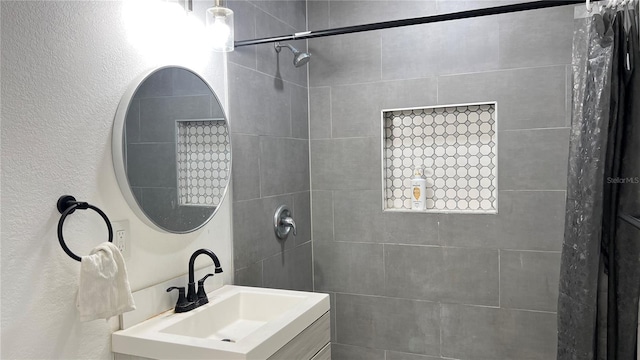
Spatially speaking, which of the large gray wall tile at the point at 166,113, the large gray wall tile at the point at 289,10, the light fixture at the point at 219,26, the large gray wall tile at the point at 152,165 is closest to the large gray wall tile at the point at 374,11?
the large gray wall tile at the point at 289,10

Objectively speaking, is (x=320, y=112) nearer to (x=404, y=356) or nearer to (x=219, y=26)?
(x=219, y=26)

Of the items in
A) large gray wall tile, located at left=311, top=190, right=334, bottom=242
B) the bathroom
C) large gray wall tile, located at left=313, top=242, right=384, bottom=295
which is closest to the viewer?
the bathroom

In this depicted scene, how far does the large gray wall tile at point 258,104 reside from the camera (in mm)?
2234

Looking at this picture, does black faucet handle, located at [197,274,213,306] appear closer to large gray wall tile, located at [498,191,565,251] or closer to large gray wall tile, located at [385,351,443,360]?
large gray wall tile, located at [385,351,443,360]

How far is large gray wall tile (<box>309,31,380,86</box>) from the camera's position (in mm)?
2773

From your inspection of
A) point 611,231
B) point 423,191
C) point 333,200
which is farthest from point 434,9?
point 611,231

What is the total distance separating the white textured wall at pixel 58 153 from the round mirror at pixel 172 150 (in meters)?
0.05

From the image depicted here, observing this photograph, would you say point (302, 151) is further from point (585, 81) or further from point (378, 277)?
point (585, 81)

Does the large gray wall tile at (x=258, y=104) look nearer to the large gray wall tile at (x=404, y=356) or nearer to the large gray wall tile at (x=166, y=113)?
the large gray wall tile at (x=166, y=113)

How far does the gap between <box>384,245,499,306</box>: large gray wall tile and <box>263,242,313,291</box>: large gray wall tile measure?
488 mm

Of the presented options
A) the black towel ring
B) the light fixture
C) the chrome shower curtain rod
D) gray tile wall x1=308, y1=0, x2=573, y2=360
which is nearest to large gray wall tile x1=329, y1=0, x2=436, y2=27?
gray tile wall x1=308, y1=0, x2=573, y2=360

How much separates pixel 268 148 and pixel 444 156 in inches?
40.0

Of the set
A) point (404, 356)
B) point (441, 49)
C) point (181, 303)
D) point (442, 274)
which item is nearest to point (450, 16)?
point (441, 49)

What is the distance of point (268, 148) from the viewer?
2.49 meters
